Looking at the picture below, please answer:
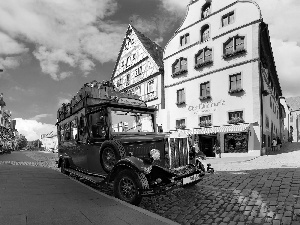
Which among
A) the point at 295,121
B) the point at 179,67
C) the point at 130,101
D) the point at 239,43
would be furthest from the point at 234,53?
the point at 295,121

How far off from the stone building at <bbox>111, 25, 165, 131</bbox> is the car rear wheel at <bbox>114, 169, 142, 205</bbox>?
1989cm

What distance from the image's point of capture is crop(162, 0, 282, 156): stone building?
19938mm

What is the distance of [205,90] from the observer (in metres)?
23.2

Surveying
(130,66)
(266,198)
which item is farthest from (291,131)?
(266,198)

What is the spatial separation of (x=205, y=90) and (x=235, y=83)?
302 centimetres

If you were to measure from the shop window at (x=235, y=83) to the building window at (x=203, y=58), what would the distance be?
259cm

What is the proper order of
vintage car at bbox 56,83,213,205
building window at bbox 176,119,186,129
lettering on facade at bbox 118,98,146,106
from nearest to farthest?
vintage car at bbox 56,83,213,205, lettering on facade at bbox 118,98,146,106, building window at bbox 176,119,186,129

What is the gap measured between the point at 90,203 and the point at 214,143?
18.7 m

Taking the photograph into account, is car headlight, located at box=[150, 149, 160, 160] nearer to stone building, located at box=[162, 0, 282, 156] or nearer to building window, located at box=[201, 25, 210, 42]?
stone building, located at box=[162, 0, 282, 156]

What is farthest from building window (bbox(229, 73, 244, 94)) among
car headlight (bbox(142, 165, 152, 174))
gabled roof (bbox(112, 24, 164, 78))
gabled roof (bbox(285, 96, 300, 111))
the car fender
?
gabled roof (bbox(285, 96, 300, 111))

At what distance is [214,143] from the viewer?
22281mm

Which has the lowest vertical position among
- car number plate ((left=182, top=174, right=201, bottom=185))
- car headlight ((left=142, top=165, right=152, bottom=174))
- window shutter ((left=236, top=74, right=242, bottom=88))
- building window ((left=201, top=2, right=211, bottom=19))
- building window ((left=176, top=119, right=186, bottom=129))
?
car number plate ((left=182, top=174, right=201, bottom=185))

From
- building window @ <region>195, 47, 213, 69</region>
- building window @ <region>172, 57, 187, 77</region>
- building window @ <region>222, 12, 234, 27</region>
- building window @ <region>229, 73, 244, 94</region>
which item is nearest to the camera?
building window @ <region>229, 73, 244, 94</region>

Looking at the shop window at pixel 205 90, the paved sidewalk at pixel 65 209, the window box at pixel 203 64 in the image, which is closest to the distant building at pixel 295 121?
the shop window at pixel 205 90
